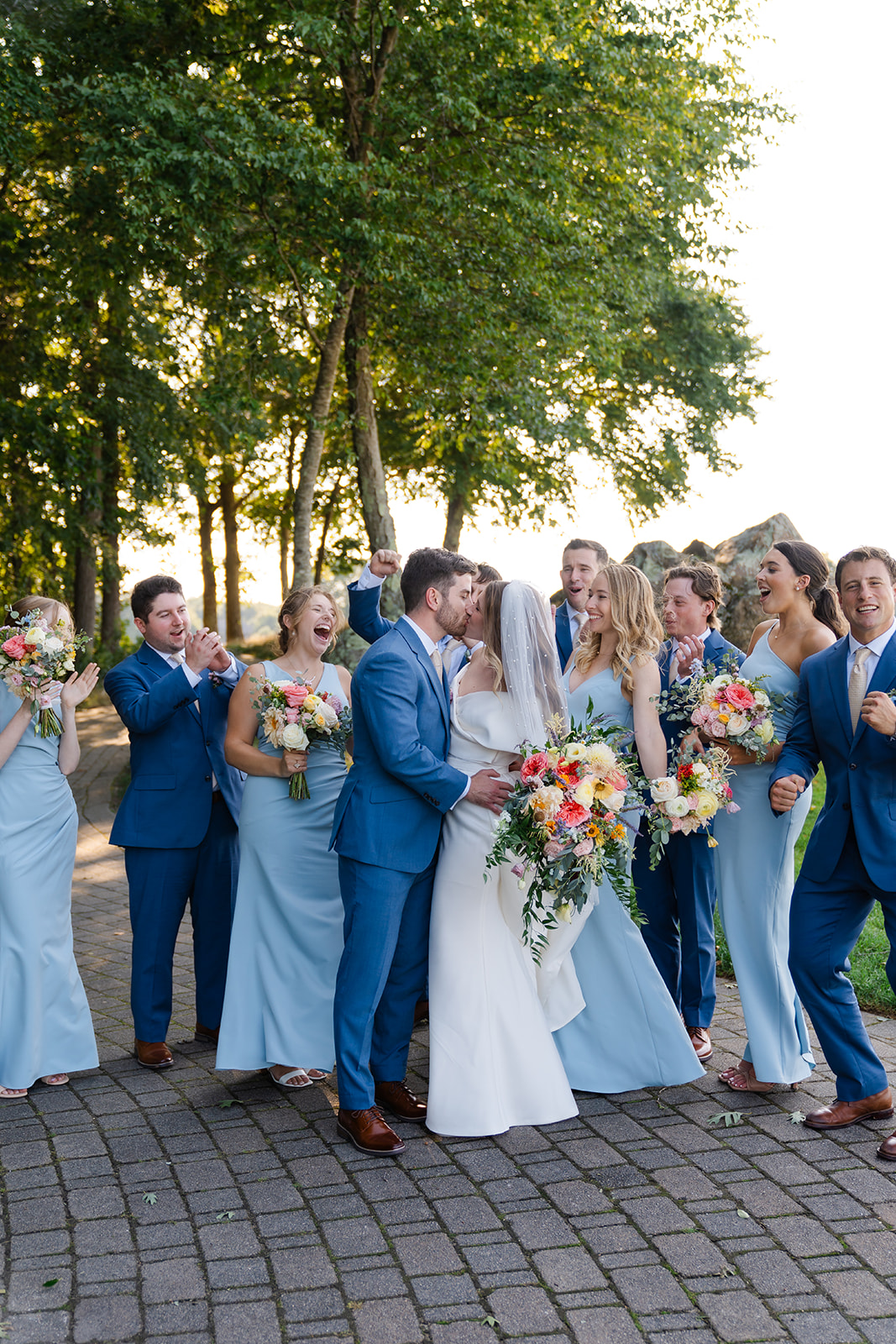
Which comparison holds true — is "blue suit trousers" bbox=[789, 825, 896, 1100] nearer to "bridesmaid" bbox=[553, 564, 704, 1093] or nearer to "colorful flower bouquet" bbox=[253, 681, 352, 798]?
"bridesmaid" bbox=[553, 564, 704, 1093]

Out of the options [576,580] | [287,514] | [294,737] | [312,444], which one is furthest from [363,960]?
[287,514]

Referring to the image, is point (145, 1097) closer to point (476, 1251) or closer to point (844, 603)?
point (476, 1251)

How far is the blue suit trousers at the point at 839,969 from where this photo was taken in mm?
5270

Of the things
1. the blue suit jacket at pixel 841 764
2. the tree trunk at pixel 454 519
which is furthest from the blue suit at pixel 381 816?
the tree trunk at pixel 454 519

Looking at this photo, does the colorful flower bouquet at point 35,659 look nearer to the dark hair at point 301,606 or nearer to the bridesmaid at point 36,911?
the bridesmaid at point 36,911

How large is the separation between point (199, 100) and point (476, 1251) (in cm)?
1437

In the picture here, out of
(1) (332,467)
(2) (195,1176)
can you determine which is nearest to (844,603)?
(2) (195,1176)

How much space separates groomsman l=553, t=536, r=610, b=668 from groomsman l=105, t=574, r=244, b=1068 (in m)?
2.31

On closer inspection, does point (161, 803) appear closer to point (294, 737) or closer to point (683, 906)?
point (294, 737)

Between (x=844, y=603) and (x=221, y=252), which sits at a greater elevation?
(x=221, y=252)

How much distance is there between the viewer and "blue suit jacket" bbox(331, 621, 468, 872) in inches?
199

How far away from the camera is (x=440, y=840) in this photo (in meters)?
5.45

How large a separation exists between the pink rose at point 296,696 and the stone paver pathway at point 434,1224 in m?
1.99

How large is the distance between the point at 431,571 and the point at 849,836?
7.49ft
